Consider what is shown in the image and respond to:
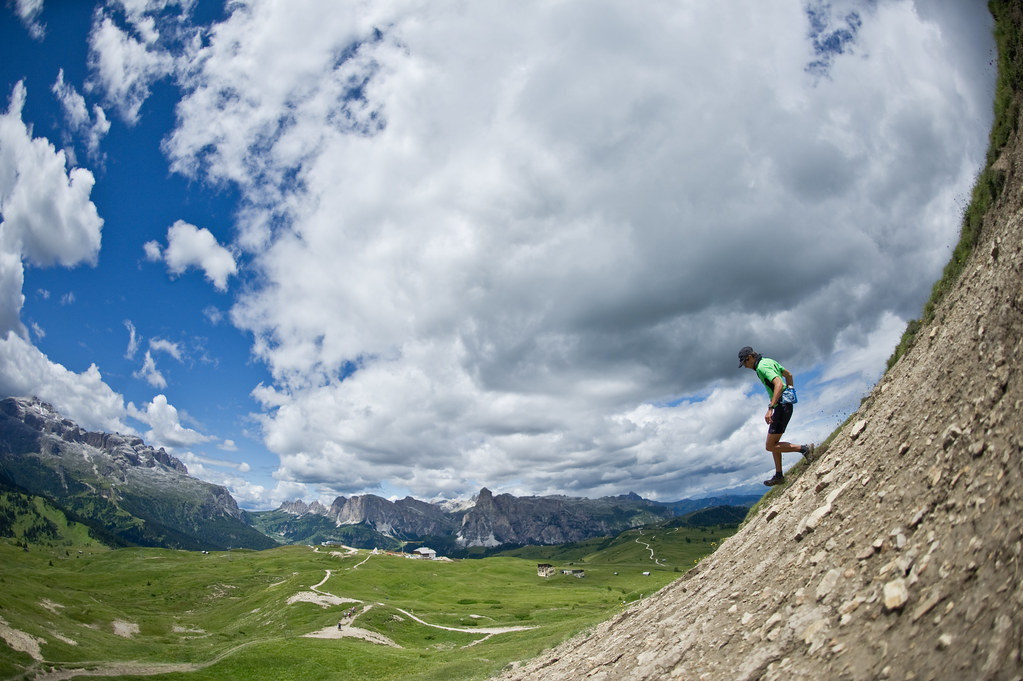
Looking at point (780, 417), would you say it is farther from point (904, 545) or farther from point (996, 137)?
point (996, 137)

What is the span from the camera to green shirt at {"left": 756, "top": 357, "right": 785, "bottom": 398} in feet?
56.2

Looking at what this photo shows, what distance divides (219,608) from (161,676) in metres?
105

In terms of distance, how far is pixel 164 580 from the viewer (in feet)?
580

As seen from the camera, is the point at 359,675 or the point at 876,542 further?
the point at 359,675

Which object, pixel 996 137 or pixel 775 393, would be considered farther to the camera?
pixel 996 137

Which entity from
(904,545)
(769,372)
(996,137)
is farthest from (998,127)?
(904,545)

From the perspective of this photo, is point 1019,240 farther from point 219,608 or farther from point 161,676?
point 219,608

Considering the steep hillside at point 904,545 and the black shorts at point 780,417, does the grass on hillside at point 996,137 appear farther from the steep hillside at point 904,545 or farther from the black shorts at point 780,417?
the black shorts at point 780,417

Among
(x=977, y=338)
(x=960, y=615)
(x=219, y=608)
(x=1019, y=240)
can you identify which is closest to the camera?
(x=960, y=615)

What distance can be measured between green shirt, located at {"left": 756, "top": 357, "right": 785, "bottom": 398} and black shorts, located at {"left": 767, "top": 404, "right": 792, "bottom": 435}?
533 millimetres

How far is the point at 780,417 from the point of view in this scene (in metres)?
17.2

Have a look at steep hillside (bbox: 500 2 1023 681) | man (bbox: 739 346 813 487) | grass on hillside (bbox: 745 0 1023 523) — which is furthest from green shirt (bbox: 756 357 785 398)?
grass on hillside (bbox: 745 0 1023 523)

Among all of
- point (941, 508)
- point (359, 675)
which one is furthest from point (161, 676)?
point (941, 508)

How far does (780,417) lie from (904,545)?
797cm
